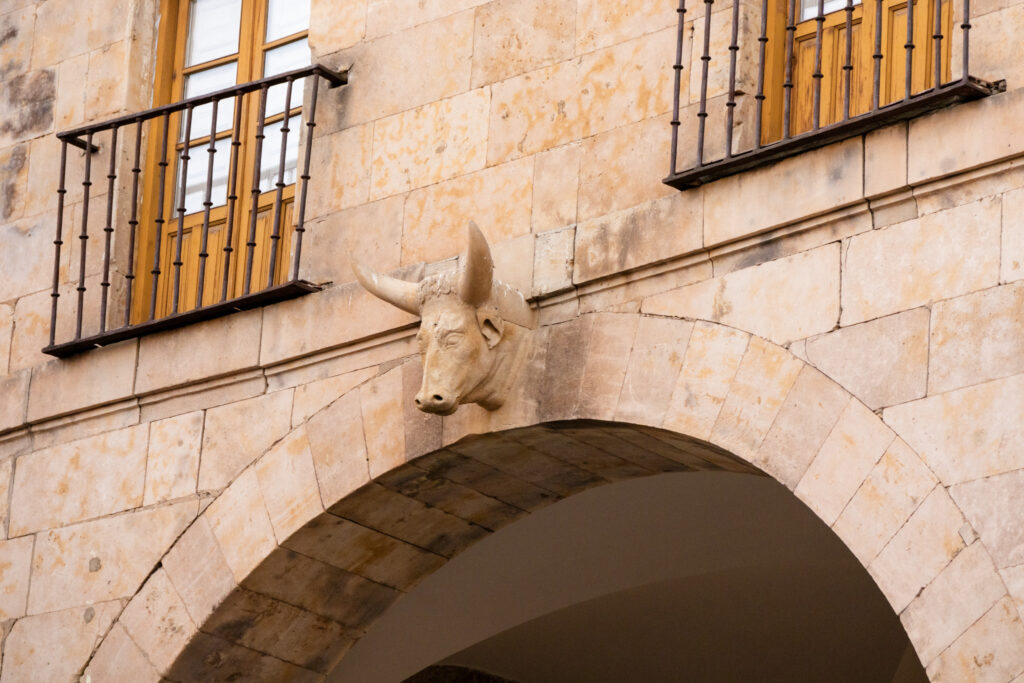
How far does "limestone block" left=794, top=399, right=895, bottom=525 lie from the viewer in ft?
20.9

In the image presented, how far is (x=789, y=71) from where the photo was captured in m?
7.03

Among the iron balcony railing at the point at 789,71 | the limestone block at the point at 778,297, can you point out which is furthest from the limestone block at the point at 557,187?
the limestone block at the point at 778,297

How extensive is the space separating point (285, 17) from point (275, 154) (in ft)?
1.95

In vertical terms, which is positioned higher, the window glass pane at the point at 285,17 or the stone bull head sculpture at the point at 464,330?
the window glass pane at the point at 285,17

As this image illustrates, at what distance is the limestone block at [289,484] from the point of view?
25.5ft

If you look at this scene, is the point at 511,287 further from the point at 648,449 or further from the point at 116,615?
the point at 116,615

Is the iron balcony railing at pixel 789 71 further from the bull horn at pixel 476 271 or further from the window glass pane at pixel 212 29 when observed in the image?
the window glass pane at pixel 212 29

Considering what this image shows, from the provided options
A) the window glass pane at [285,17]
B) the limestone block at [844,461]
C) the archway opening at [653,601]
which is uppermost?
the window glass pane at [285,17]

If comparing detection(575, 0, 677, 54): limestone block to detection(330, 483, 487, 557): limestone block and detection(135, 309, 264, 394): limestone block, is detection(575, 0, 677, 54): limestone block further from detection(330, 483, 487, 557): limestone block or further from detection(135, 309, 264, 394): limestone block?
detection(330, 483, 487, 557): limestone block

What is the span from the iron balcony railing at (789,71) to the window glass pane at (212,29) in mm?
2307

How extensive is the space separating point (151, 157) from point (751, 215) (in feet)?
9.84

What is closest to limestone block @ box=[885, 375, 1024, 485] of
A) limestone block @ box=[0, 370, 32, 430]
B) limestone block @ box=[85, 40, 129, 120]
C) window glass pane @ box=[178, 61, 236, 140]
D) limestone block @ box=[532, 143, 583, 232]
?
limestone block @ box=[532, 143, 583, 232]

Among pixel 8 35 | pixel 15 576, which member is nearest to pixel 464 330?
pixel 15 576

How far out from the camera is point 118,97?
892 centimetres
